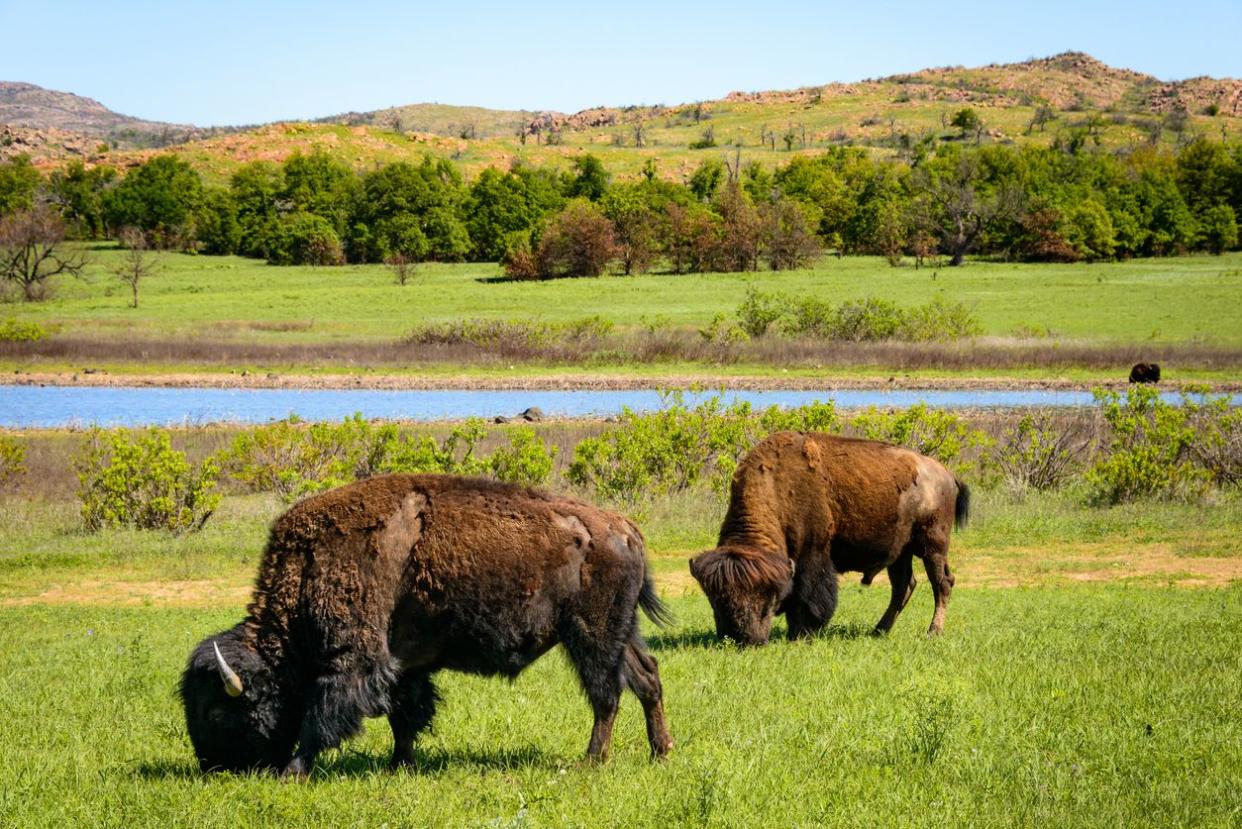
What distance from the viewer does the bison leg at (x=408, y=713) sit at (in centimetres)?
833

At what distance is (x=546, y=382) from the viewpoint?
47.2 metres

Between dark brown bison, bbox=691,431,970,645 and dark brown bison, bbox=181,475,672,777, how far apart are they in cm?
414

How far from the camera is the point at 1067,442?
25500 millimetres

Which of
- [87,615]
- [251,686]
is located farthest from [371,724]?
[87,615]

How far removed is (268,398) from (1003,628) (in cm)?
3450

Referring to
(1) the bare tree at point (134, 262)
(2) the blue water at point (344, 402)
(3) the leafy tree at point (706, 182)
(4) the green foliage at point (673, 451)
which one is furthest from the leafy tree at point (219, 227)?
(4) the green foliage at point (673, 451)

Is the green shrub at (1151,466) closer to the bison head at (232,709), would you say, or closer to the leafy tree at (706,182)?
the bison head at (232,709)

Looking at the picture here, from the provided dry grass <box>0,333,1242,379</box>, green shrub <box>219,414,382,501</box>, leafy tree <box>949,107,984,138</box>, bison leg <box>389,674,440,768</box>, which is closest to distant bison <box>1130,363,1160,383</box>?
dry grass <box>0,333,1242,379</box>

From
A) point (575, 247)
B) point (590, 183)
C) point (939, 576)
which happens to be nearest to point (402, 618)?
point (939, 576)

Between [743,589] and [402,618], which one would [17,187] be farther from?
[402,618]

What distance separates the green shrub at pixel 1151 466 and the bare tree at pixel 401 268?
227 feet

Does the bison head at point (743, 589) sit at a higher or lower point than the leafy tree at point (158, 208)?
lower

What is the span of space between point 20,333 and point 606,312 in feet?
102

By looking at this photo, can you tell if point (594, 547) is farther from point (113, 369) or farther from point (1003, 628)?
point (113, 369)
